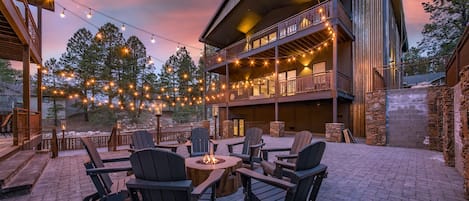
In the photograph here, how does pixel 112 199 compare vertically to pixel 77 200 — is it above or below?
above

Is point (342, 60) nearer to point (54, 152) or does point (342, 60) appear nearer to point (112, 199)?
Answer: point (112, 199)

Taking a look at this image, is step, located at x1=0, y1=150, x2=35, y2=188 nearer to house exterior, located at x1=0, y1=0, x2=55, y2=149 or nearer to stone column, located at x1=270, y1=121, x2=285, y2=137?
house exterior, located at x1=0, y1=0, x2=55, y2=149

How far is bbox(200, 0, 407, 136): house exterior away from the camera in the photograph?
10.1 m

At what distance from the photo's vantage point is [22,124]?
6.09m

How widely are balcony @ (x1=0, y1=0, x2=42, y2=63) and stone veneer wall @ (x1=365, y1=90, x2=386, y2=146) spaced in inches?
445

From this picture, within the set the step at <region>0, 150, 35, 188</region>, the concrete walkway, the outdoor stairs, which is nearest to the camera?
the concrete walkway

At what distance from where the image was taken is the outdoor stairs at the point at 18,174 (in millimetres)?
3592

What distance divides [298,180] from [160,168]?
4.54 ft

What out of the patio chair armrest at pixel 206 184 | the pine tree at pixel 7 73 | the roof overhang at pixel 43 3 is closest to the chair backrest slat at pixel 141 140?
the patio chair armrest at pixel 206 184

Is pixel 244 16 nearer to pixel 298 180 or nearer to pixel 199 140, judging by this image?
pixel 199 140

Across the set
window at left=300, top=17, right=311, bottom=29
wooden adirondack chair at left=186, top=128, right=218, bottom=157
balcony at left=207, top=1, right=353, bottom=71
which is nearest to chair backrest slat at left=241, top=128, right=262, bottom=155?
wooden adirondack chair at left=186, top=128, right=218, bottom=157

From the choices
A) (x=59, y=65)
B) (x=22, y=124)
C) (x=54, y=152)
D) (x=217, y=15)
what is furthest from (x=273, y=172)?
(x=59, y=65)

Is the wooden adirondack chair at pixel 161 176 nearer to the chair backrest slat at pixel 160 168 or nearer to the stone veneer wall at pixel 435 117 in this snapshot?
the chair backrest slat at pixel 160 168

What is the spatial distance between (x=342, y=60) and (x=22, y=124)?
13238mm
